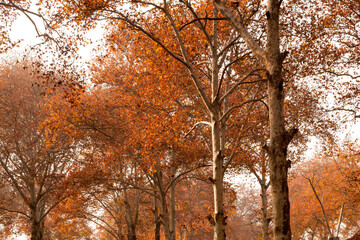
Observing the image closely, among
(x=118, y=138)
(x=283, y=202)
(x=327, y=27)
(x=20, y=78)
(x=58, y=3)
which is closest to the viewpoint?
(x=283, y=202)

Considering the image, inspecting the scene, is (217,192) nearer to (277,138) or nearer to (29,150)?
(277,138)

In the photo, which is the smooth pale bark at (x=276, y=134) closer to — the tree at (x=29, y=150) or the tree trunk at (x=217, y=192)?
the tree trunk at (x=217, y=192)

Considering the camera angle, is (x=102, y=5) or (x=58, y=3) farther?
(x=58, y=3)

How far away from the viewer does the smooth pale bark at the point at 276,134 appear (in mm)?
4969

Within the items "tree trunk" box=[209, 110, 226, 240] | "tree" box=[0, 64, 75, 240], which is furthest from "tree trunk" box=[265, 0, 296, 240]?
"tree" box=[0, 64, 75, 240]

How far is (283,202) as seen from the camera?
498 centimetres

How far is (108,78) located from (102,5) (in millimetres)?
9183

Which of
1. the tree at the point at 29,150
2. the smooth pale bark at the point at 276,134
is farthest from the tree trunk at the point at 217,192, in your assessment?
the tree at the point at 29,150

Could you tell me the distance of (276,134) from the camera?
527 centimetres

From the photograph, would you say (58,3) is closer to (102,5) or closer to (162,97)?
(102,5)

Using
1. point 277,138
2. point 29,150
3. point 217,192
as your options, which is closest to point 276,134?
point 277,138

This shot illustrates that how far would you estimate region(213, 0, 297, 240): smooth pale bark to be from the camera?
16.3 ft

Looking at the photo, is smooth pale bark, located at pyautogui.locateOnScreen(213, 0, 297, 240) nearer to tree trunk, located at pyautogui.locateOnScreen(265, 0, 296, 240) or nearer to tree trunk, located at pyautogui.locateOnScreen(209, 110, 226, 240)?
tree trunk, located at pyautogui.locateOnScreen(265, 0, 296, 240)

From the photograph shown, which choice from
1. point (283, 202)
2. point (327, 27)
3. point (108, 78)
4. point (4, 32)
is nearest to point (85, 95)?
point (108, 78)
